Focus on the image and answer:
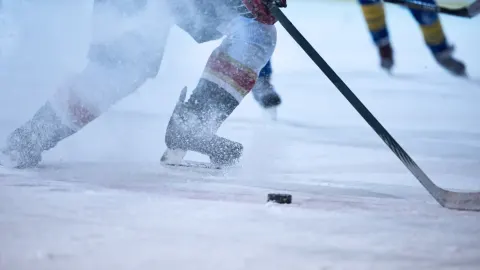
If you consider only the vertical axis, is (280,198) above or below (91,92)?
below

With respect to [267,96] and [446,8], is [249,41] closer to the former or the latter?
[267,96]

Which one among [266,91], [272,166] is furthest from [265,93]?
[272,166]

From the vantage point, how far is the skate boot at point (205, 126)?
173cm

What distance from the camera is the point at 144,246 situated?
48.8 inches

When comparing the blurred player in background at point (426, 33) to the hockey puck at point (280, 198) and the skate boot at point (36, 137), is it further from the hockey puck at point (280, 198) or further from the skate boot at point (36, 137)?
the skate boot at point (36, 137)

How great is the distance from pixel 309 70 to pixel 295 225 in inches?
25.7

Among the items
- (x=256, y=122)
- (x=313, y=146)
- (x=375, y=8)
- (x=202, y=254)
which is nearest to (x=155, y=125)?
(x=256, y=122)

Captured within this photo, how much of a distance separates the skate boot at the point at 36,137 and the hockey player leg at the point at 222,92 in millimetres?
251

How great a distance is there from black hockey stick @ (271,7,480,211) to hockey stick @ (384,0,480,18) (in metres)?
0.29

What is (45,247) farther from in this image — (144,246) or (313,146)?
(313,146)

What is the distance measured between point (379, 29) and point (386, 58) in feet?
0.29

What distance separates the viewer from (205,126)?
5.71ft

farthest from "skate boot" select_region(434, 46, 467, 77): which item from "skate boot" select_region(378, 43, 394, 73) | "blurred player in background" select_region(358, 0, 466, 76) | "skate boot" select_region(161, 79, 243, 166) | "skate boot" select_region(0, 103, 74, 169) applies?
"skate boot" select_region(0, 103, 74, 169)

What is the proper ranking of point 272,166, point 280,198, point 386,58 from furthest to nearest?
1. point 386,58
2. point 272,166
3. point 280,198
